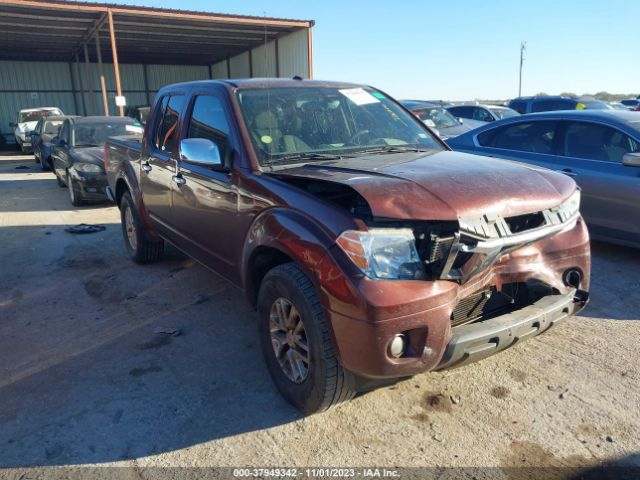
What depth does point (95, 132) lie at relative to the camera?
1017cm

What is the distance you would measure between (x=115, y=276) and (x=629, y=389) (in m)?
4.70

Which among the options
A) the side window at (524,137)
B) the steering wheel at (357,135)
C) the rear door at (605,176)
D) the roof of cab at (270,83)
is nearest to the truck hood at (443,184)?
the steering wheel at (357,135)

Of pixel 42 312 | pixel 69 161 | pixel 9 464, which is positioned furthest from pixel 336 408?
pixel 69 161

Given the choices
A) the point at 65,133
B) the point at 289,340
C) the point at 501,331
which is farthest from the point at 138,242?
the point at 65,133

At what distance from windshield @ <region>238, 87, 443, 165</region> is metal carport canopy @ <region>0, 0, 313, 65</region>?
608 inches

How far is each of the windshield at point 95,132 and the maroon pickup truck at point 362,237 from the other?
6.82 metres

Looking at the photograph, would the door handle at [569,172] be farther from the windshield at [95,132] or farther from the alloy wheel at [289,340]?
the windshield at [95,132]

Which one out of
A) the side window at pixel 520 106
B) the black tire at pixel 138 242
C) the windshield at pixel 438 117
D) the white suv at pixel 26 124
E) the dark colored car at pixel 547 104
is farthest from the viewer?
the white suv at pixel 26 124

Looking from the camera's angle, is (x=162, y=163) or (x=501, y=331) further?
(x=162, y=163)

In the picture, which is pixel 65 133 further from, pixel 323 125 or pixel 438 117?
pixel 323 125

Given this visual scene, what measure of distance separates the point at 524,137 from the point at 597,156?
37.8 inches

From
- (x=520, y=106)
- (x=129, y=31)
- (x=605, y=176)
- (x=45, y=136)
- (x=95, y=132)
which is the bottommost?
(x=45, y=136)

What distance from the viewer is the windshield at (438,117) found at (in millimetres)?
12234

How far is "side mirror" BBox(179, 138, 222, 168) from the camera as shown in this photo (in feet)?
11.1
